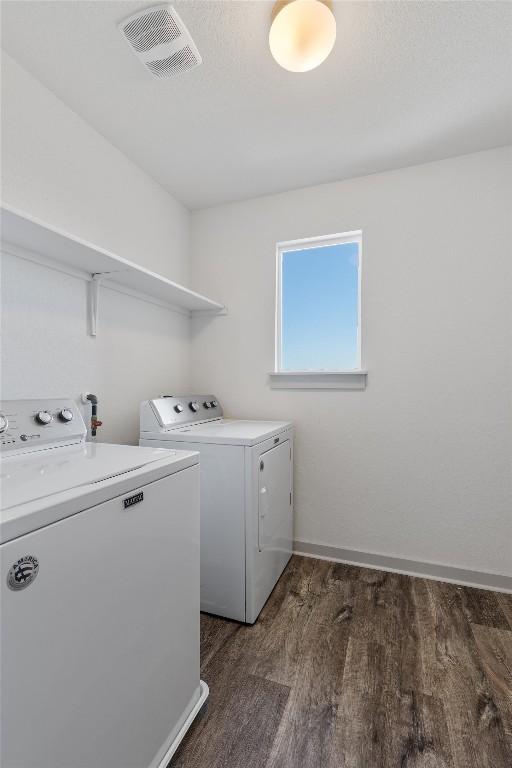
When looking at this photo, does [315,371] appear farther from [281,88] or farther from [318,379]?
[281,88]

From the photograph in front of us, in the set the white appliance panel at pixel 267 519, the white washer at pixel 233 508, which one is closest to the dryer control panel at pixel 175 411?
the white washer at pixel 233 508

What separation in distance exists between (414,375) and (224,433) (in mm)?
1174

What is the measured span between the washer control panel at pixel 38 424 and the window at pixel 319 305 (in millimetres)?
1297

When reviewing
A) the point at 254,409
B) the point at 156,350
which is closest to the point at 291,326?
the point at 254,409

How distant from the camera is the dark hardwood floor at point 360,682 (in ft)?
3.49

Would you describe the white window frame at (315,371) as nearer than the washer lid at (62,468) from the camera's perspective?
No

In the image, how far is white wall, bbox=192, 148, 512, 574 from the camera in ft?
6.27

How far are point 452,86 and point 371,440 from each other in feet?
5.77

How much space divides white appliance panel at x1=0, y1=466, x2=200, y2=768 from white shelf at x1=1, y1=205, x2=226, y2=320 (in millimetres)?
976

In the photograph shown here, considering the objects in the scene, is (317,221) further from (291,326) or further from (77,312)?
(77,312)

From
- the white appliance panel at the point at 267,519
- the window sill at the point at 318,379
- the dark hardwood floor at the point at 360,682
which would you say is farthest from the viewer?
the window sill at the point at 318,379

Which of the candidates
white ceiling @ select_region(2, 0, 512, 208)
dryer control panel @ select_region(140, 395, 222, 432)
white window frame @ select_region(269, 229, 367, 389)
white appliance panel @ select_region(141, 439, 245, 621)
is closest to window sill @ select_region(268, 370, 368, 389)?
white window frame @ select_region(269, 229, 367, 389)

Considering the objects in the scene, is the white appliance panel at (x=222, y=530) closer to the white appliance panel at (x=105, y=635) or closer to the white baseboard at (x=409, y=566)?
the white appliance panel at (x=105, y=635)

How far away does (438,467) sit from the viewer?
2.00 m
